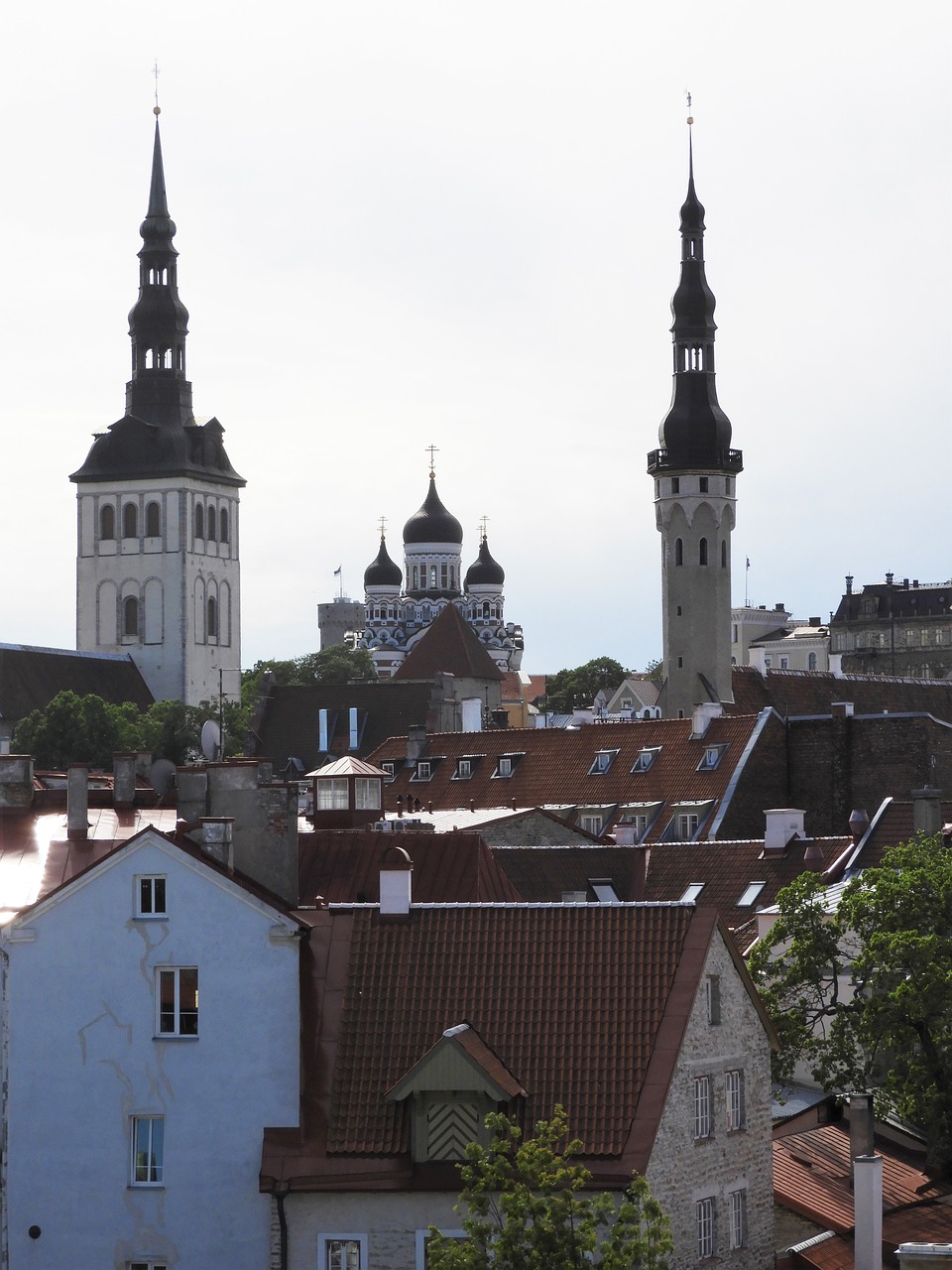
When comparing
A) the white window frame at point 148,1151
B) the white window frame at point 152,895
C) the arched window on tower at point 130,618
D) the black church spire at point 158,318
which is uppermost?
the black church spire at point 158,318

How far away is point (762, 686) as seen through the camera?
324 feet

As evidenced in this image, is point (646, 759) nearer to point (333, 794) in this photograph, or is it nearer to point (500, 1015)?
point (333, 794)

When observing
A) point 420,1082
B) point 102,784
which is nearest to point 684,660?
point 102,784

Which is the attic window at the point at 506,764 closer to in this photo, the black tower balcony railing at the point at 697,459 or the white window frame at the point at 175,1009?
the black tower balcony railing at the point at 697,459

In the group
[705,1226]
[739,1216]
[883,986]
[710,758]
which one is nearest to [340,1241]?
[705,1226]

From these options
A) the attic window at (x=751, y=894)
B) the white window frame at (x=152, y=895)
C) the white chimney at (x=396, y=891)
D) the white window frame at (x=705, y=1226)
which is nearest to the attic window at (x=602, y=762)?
the attic window at (x=751, y=894)

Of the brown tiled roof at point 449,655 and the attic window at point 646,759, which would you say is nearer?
the attic window at point 646,759

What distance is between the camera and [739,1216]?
31.7 m

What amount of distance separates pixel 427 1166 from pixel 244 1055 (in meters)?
2.94

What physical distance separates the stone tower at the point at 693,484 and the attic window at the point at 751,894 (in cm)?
5236

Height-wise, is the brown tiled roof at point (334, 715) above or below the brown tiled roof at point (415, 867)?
above

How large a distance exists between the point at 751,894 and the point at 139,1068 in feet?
79.8

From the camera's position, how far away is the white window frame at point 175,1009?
32125mm

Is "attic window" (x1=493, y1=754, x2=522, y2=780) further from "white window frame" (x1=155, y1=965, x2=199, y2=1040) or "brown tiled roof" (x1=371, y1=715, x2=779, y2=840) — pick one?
"white window frame" (x1=155, y1=965, x2=199, y2=1040)
